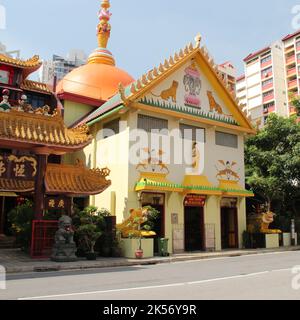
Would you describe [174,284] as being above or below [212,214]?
below

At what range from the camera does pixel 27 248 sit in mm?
16875

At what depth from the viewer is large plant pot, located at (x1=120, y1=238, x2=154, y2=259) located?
17.5m

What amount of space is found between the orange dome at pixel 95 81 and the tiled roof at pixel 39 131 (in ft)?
→ 30.8

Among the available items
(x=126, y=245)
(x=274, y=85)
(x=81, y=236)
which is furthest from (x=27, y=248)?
(x=274, y=85)

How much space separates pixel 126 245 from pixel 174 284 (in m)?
8.68

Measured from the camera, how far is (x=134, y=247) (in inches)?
688

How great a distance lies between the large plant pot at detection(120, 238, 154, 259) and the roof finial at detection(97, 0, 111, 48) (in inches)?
752

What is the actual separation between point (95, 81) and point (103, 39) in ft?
19.9

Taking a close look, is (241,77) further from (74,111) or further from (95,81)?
(74,111)

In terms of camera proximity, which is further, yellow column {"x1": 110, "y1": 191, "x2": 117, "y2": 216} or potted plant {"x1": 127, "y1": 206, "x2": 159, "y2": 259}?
yellow column {"x1": 110, "y1": 191, "x2": 117, "y2": 216}

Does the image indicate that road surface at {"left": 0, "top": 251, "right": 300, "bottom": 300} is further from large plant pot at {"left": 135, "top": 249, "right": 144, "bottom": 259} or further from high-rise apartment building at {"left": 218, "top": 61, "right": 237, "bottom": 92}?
high-rise apartment building at {"left": 218, "top": 61, "right": 237, "bottom": 92}

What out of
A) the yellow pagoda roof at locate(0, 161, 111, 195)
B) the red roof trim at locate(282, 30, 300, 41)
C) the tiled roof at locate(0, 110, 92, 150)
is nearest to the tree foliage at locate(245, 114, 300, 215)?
the yellow pagoda roof at locate(0, 161, 111, 195)

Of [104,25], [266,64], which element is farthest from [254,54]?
[104,25]
